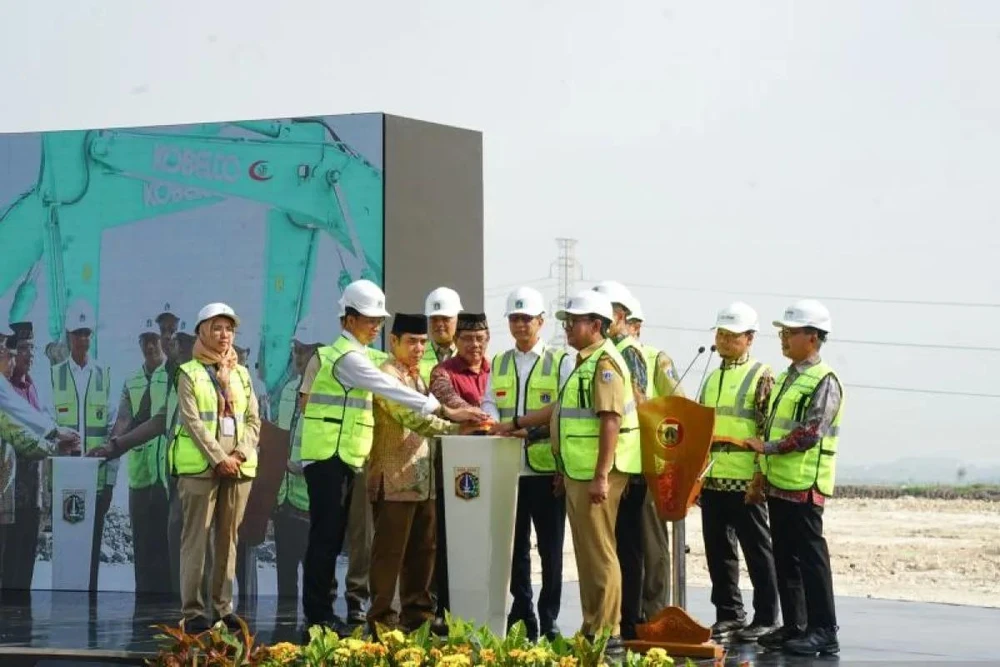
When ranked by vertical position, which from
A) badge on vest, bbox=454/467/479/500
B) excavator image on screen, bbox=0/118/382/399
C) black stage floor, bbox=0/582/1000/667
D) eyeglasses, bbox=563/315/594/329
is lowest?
black stage floor, bbox=0/582/1000/667

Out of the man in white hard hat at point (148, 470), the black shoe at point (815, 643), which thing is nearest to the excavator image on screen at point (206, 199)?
the man in white hard hat at point (148, 470)

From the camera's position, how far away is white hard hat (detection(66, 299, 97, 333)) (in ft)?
36.3

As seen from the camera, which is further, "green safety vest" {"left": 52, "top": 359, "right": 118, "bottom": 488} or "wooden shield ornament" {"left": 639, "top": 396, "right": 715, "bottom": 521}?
"green safety vest" {"left": 52, "top": 359, "right": 118, "bottom": 488}

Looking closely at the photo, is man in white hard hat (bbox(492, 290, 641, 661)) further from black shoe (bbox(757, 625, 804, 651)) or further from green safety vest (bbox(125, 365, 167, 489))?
green safety vest (bbox(125, 365, 167, 489))

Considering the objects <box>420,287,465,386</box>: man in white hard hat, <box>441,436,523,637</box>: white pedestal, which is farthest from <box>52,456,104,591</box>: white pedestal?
<box>441,436,523,637</box>: white pedestal

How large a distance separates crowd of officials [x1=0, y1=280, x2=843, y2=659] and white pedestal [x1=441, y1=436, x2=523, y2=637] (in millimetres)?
171

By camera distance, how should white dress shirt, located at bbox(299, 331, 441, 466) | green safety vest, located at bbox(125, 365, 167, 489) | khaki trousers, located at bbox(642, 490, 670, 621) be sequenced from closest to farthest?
white dress shirt, located at bbox(299, 331, 441, 466) → khaki trousers, located at bbox(642, 490, 670, 621) → green safety vest, located at bbox(125, 365, 167, 489)

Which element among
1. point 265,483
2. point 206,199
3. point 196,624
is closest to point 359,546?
point 196,624

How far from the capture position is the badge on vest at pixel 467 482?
7.43 meters

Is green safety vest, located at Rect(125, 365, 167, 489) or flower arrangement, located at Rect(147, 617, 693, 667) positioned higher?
green safety vest, located at Rect(125, 365, 167, 489)

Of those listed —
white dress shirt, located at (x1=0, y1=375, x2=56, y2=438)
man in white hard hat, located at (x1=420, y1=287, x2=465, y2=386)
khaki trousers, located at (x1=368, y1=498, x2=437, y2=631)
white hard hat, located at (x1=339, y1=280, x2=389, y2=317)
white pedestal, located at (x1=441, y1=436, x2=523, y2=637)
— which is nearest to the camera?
white pedestal, located at (x1=441, y1=436, x2=523, y2=637)

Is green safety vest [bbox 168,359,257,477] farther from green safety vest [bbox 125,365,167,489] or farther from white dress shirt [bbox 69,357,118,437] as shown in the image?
white dress shirt [bbox 69,357,118,437]

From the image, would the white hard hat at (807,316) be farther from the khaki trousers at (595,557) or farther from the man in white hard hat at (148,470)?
the man in white hard hat at (148,470)

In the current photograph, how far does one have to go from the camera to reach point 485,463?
24.2 feet
